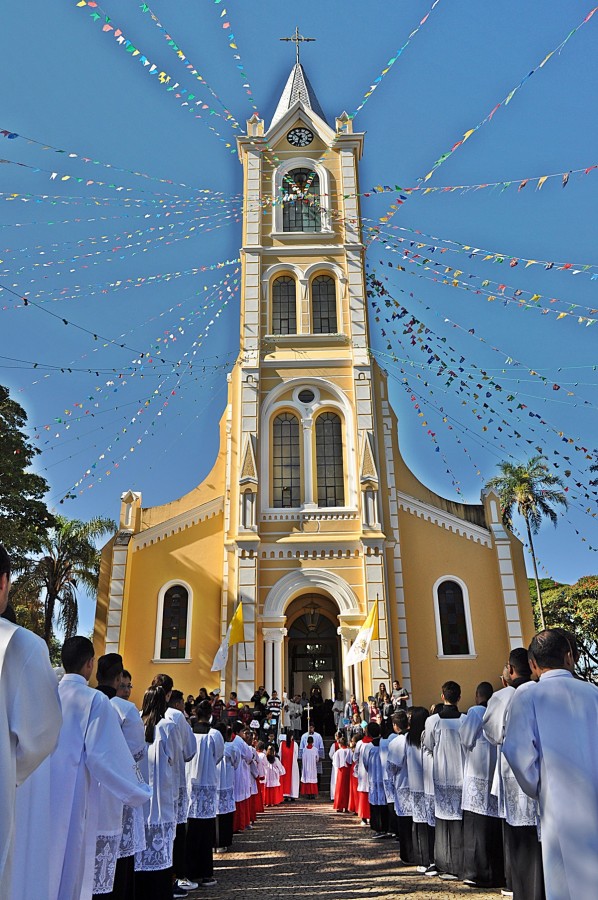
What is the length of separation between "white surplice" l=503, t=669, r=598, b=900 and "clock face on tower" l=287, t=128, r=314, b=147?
90.6 ft

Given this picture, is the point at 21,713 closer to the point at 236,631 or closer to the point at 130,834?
the point at 130,834

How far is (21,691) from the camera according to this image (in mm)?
2961

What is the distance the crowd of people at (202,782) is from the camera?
10.1ft

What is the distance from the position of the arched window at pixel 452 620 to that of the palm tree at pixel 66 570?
1445cm

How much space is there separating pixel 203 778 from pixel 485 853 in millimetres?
3434

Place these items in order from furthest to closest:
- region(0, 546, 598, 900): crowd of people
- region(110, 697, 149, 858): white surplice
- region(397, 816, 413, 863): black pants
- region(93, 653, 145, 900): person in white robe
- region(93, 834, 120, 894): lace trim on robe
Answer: region(397, 816, 413, 863): black pants → region(110, 697, 149, 858): white surplice → region(93, 834, 120, 894): lace trim on robe → region(93, 653, 145, 900): person in white robe → region(0, 546, 598, 900): crowd of people

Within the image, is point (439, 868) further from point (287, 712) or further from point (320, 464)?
point (320, 464)

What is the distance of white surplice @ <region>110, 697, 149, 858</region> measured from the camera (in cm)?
525

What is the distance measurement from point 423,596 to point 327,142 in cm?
1834

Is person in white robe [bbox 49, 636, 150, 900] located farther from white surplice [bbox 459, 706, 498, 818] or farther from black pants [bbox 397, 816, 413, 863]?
black pants [bbox 397, 816, 413, 863]

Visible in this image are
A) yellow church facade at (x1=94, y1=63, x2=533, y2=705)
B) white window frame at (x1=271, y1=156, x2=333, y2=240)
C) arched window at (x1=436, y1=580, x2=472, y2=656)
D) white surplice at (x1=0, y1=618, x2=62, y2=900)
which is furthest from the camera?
white window frame at (x1=271, y1=156, x2=333, y2=240)

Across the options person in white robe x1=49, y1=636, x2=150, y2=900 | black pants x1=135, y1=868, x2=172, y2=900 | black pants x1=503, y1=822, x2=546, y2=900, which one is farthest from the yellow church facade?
person in white robe x1=49, y1=636, x2=150, y2=900

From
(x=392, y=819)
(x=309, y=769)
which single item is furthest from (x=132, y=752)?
(x=309, y=769)

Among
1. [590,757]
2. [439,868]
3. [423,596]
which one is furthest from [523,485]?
[590,757]
